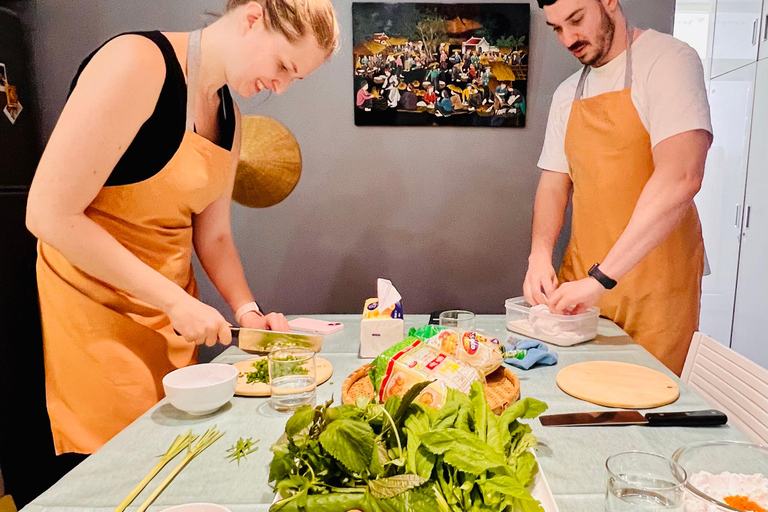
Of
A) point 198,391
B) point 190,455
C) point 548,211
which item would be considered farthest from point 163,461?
point 548,211

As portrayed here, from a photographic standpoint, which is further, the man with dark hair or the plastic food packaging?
the man with dark hair

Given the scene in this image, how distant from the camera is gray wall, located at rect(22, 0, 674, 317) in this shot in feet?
6.11

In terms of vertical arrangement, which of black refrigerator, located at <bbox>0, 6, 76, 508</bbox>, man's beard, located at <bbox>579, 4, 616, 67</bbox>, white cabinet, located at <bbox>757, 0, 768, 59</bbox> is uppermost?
white cabinet, located at <bbox>757, 0, 768, 59</bbox>

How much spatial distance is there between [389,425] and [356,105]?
1486 mm

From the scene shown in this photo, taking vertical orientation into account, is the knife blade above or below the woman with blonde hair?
below

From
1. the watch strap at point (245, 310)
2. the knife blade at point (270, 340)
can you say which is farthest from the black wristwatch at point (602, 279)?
the watch strap at point (245, 310)

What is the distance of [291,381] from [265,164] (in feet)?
3.70

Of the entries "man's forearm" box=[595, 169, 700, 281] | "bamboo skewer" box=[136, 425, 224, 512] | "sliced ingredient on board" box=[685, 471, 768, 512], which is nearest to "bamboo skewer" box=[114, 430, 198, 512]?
"bamboo skewer" box=[136, 425, 224, 512]

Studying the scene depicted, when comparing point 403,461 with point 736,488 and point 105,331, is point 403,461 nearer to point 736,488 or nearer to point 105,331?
point 736,488

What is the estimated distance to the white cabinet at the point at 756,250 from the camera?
2.11 meters

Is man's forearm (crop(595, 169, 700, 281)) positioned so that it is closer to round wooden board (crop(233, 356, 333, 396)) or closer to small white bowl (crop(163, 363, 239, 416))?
round wooden board (crop(233, 356, 333, 396))

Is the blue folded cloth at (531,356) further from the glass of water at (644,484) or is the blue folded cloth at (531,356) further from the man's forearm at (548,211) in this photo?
the man's forearm at (548,211)

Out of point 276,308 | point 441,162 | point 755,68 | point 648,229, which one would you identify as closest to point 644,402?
point 648,229

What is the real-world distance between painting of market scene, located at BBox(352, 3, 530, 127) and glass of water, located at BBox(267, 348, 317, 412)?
1.26m
